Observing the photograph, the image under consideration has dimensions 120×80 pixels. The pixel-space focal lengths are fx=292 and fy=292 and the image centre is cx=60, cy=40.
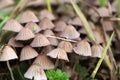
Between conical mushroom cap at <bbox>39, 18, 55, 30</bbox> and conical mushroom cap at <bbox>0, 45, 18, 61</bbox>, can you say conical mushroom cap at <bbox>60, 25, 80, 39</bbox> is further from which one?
conical mushroom cap at <bbox>0, 45, 18, 61</bbox>

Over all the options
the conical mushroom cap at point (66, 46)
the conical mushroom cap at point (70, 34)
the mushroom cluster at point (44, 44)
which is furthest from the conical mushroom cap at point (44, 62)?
the conical mushroom cap at point (70, 34)

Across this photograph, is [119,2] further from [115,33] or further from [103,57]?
[103,57]

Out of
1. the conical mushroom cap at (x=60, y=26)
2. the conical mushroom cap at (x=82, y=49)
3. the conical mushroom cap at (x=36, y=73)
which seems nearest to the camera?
the conical mushroom cap at (x=36, y=73)

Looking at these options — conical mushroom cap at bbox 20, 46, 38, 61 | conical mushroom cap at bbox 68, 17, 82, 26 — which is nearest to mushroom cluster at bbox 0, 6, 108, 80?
conical mushroom cap at bbox 20, 46, 38, 61

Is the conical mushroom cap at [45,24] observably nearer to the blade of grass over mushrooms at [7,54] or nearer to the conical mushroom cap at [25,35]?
the conical mushroom cap at [25,35]

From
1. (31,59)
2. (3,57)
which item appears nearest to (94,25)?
(31,59)

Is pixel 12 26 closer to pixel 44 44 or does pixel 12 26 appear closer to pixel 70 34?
pixel 44 44
